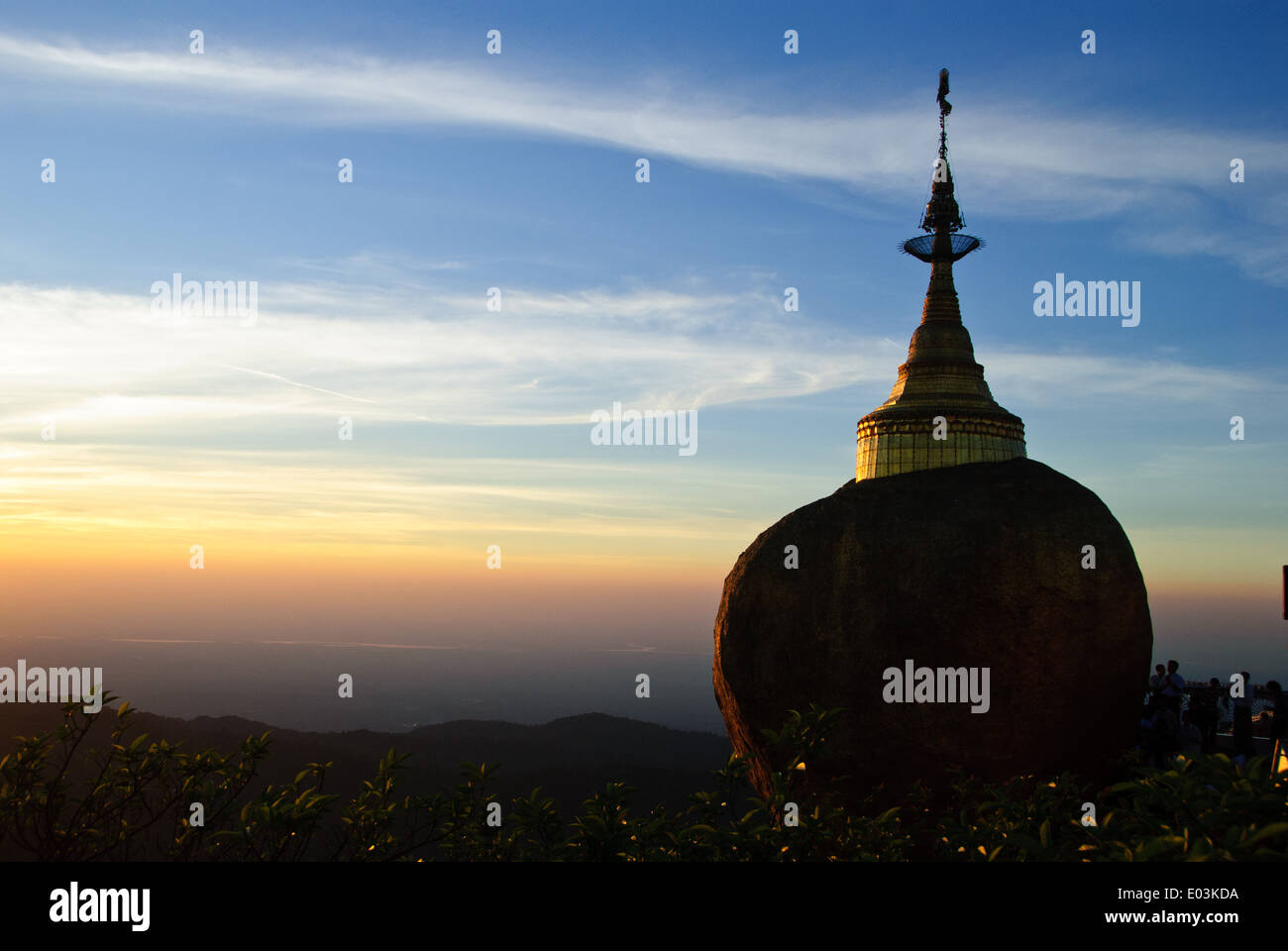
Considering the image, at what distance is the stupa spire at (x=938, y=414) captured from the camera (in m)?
28.7

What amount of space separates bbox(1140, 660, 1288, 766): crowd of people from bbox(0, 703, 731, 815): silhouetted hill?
15777 mm

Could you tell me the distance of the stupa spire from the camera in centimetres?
2867

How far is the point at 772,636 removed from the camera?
1614 centimetres

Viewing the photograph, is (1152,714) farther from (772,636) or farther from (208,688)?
(208,688)

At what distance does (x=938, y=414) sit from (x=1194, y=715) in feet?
37.9

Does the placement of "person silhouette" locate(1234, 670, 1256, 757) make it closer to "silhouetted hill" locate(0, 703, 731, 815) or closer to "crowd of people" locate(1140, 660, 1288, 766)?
"crowd of people" locate(1140, 660, 1288, 766)

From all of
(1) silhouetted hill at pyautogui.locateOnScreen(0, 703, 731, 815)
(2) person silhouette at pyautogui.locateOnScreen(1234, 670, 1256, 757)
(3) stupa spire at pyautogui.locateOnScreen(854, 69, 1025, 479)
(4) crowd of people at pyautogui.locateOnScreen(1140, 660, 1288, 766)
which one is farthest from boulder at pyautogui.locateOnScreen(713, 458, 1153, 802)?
(1) silhouetted hill at pyautogui.locateOnScreen(0, 703, 731, 815)

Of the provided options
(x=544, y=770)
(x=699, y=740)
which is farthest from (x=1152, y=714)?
(x=699, y=740)

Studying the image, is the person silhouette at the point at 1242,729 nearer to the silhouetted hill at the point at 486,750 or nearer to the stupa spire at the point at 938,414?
the stupa spire at the point at 938,414

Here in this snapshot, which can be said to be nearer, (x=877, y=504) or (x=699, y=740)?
(x=877, y=504)

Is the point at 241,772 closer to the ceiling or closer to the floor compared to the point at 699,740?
closer to the ceiling

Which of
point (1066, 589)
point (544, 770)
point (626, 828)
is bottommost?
point (544, 770)
